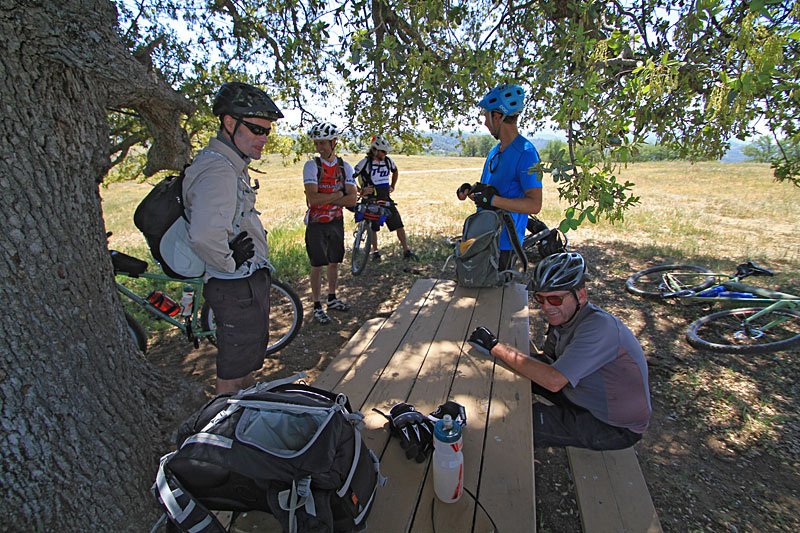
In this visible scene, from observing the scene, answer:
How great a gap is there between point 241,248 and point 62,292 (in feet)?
2.91

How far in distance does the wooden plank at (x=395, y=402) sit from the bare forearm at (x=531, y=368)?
1.70ft

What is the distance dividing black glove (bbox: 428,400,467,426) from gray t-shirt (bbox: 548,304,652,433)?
69 cm

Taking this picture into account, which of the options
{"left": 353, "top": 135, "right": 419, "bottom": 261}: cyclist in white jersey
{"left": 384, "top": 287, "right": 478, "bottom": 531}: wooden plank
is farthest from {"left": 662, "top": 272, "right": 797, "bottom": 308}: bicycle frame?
{"left": 353, "top": 135, "right": 419, "bottom": 261}: cyclist in white jersey

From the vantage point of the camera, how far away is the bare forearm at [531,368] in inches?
90.3

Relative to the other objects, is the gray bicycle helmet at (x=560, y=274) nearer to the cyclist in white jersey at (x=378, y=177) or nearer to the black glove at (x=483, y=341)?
the black glove at (x=483, y=341)

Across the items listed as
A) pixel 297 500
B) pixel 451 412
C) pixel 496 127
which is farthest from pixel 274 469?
pixel 496 127

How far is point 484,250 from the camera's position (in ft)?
12.3

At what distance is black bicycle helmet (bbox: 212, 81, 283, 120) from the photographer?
2.45 m

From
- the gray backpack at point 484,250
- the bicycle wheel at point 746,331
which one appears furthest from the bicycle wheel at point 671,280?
the gray backpack at point 484,250

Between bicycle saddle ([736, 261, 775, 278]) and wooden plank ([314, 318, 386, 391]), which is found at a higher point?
bicycle saddle ([736, 261, 775, 278])

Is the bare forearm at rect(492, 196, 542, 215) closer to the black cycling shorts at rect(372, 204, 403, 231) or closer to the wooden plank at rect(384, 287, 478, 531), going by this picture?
the wooden plank at rect(384, 287, 478, 531)

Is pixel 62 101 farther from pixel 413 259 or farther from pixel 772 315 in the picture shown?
pixel 772 315

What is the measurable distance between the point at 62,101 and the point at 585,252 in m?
8.06

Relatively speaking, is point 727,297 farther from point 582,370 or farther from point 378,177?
point 378,177
